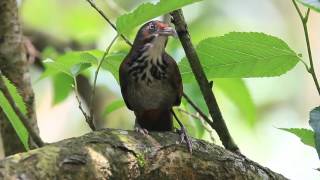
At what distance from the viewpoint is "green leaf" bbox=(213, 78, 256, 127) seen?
2.63 m

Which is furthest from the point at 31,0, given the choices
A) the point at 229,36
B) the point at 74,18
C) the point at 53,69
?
the point at 229,36

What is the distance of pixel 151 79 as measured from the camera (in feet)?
8.98

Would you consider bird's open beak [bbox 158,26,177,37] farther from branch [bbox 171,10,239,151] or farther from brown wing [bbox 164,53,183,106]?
branch [bbox 171,10,239,151]

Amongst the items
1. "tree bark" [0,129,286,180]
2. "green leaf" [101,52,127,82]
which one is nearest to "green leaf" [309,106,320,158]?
"tree bark" [0,129,286,180]

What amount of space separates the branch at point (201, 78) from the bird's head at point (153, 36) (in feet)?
2.22

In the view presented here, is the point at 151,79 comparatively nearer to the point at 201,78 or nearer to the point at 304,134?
the point at 201,78

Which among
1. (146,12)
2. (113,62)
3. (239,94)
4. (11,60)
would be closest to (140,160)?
(146,12)

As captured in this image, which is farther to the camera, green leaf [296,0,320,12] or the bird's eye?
the bird's eye

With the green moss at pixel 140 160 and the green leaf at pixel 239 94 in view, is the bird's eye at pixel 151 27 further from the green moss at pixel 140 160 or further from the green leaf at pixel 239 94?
the green moss at pixel 140 160

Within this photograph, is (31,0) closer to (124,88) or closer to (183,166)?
(124,88)

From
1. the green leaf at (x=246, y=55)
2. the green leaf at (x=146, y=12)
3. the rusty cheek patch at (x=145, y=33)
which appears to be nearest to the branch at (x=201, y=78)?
the green leaf at (x=246, y=55)

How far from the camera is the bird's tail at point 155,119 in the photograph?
2744 millimetres

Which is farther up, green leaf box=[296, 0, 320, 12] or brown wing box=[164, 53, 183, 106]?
green leaf box=[296, 0, 320, 12]

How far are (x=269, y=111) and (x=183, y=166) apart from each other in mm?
4748
